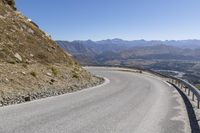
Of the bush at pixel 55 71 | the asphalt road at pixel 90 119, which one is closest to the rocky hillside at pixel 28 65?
the bush at pixel 55 71

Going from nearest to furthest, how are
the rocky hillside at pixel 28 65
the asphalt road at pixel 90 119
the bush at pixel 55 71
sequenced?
the asphalt road at pixel 90 119
the rocky hillside at pixel 28 65
the bush at pixel 55 71

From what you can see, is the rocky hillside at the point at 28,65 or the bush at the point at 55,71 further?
the bush at the point at 55,71

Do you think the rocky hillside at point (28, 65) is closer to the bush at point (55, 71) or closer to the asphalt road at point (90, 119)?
the bush at point (55, 71)

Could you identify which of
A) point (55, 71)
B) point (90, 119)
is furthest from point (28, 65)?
point (90, 119)

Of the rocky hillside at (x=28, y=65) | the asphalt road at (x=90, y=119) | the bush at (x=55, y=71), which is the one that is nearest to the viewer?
the asphalt road at (x=90, y=119)

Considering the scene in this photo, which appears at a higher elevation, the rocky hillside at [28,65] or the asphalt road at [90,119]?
the rocky hillside at [28,65]

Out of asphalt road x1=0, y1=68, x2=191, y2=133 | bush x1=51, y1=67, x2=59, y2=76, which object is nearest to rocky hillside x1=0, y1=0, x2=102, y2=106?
bush x1=51, y1=67, x2=59, y2=76

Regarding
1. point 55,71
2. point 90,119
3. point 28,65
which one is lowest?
point 90,119

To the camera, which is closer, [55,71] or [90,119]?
[90,119]

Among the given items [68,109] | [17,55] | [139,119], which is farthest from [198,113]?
[17,55]

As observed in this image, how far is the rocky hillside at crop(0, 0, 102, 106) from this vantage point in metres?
18.4

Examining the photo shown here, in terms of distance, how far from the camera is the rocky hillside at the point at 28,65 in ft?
60.2

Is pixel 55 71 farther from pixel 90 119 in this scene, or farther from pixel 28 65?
pixel 90 119

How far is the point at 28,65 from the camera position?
24141mm
